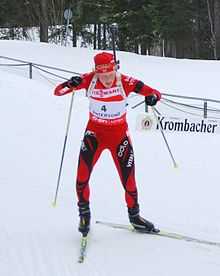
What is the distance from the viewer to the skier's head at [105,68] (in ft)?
17.3

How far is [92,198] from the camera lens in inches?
283

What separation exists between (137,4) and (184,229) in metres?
23.1

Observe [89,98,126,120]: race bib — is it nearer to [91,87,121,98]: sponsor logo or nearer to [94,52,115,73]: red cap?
[91,87,121,98]: sponsor logo

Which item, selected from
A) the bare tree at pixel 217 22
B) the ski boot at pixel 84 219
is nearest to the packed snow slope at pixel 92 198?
the ski boot at pixel 84 219

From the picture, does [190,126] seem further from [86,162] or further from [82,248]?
[82,248]

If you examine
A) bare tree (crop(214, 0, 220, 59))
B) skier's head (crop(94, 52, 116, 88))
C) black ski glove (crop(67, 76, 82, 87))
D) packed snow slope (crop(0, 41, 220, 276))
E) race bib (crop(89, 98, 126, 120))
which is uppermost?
bare tree (crop(214, 0, 220, 59))

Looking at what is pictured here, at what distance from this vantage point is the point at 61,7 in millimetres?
32594

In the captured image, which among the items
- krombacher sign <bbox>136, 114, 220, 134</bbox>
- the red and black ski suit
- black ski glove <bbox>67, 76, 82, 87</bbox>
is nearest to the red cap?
the red and black ski suit

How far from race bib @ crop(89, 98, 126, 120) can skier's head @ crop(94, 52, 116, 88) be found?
207mm

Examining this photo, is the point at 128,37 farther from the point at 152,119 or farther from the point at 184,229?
the point at 184,229

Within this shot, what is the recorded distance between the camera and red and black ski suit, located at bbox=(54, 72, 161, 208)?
17.8 feet

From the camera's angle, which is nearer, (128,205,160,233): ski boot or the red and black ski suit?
the red and black ski suit

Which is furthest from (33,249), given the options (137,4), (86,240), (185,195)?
(137,4)

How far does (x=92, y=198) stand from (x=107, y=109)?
2081 mm
